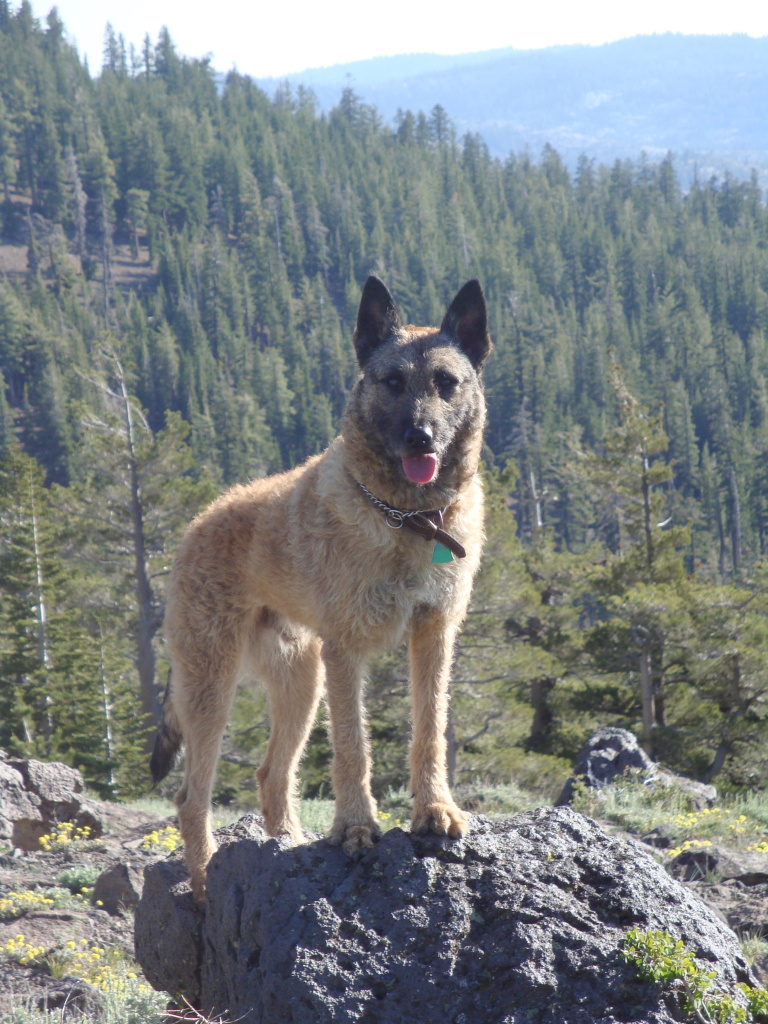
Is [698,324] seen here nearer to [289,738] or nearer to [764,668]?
[764,668]

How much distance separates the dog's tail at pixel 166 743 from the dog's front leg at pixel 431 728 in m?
1.74

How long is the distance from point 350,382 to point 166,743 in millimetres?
104014

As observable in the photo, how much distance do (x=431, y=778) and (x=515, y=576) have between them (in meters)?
18.9

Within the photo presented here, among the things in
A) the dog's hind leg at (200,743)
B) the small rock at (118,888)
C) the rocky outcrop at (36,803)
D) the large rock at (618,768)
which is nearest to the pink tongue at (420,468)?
the dog's hind leg at (200,743)

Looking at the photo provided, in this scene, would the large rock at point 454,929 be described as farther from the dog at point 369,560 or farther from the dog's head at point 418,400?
the dog's head at point 418,400

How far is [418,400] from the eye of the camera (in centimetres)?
411

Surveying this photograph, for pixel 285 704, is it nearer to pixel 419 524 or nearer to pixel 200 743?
pixel 200 743

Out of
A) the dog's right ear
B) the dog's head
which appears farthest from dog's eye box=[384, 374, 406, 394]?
the dog's right ear

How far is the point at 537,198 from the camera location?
5876 inches

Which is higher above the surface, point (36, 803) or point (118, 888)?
point (118, 888)

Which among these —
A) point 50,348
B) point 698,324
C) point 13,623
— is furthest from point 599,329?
point 13,623

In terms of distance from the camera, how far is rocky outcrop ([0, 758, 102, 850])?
325 inches

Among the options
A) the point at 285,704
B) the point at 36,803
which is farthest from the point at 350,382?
the point at 285,704

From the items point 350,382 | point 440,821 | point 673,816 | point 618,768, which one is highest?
point 440,821
